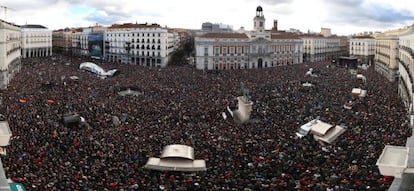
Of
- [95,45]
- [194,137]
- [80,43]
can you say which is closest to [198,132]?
[194,137]

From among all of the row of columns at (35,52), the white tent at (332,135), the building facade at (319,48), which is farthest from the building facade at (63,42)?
the white tent at (332,135)

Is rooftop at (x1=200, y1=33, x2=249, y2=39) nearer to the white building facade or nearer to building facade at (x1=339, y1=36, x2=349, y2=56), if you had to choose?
the white building facade

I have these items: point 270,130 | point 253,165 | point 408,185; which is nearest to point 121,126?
point 270,130

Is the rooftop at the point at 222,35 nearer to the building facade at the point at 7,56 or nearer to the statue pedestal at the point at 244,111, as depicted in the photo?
the building facade at the point at 7,56

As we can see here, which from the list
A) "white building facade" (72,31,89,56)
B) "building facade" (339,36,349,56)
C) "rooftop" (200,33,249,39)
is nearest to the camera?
"rooftop" (200,33,249,39)

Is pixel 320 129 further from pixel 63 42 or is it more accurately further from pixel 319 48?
pixel 63 42

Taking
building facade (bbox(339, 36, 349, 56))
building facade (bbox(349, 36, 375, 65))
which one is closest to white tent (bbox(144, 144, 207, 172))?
building facade (bbox(349, 36, 375, 65))
